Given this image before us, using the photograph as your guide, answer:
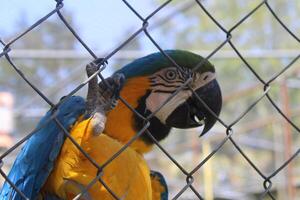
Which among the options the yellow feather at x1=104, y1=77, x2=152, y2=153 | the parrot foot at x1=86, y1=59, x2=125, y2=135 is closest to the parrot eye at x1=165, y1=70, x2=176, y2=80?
the yellow feather at x1=104, y1=77, x2=152, y2=153

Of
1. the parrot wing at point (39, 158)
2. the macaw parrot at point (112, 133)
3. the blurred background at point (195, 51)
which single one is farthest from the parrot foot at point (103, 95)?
the blurred background at point (195, 51)

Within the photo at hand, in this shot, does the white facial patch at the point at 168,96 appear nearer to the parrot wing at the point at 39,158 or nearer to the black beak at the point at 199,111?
the black beak at the point at 199,111

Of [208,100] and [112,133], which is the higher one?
[112,133]

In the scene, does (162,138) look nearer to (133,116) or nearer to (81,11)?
(133,116)

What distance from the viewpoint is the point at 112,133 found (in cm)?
166

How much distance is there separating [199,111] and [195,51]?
10.0 feet

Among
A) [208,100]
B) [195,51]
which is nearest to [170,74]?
[208,100]

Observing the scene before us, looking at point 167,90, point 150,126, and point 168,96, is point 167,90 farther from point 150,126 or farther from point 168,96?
point 150,126

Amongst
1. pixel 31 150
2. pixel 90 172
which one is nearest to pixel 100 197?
pixel 90 172

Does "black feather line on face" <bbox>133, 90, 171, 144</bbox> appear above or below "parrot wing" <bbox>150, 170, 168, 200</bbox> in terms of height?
above

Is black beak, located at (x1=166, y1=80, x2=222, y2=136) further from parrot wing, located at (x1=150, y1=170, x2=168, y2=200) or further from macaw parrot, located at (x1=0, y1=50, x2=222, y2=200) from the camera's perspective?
parrot wing, located at (x1=150, y1=170, x2=168, y2=200)

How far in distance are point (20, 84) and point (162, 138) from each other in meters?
4.37

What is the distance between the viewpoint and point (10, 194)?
1.33m

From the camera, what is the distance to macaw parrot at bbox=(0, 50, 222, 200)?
4.34 ft
